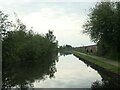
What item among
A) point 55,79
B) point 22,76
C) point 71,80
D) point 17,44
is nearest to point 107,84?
point 71,80

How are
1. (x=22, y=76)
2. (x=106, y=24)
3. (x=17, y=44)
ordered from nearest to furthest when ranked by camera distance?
(x=22, y=76)
(x=106, y=24)
(x=17, y=44)

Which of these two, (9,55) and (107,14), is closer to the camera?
(107,14)

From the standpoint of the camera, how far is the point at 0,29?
172 ft

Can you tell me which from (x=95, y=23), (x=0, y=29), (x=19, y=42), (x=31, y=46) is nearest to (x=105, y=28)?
(x=95, y=23)

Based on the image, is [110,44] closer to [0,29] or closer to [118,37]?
[118,37]

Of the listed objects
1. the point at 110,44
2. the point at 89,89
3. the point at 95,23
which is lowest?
the point at 89,89

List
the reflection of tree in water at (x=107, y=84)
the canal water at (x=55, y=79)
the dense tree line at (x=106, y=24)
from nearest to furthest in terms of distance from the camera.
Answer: the reflection of tree in water at (x=107, y=84) → the canal water at (x=55, y=79) → the dense tree line at (x=106, y=24)

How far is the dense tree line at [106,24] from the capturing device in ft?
153

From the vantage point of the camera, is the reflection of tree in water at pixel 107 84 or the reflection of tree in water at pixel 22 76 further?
the reflection of tree in water at pixel 22 76

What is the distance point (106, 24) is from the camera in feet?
153

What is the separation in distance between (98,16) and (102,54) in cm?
2613

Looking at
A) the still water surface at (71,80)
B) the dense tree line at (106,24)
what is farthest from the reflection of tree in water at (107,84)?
the dense tree line at (106,24)

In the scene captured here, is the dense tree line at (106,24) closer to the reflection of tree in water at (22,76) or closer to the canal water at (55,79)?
the canal water at (55,79)

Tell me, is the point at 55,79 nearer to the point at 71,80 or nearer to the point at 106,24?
the point at 71,80
